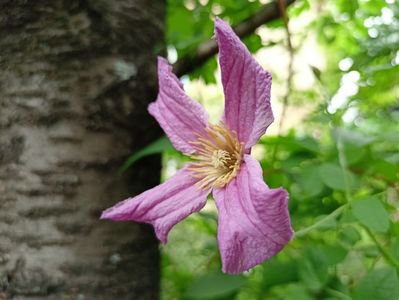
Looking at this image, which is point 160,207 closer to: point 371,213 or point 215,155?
point 215,155

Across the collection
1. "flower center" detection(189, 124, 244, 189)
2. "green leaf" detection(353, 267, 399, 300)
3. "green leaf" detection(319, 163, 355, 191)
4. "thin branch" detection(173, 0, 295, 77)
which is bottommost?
"green leaf" detection(353, 267, 399, 300)

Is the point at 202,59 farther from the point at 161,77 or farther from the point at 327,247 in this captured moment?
the point at 327,247

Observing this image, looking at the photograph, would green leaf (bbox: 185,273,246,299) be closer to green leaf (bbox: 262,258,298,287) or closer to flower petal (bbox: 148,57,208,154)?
green leaf (bbox: 262,258,298,287)

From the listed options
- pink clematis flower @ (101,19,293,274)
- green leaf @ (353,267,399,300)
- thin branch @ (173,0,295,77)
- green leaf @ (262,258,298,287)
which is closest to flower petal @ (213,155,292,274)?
pink clematis flower @ (101,19,293,274)

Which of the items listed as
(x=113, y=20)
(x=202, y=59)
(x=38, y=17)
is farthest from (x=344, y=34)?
(x=38, y=17)

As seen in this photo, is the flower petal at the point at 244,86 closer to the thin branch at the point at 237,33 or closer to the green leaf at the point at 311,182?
the green leaf at the point at 311,182

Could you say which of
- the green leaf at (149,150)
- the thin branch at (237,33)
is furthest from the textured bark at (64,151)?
the thin branch at (237,33)
